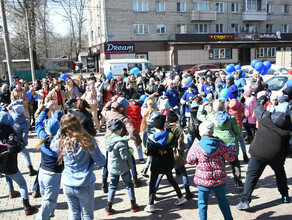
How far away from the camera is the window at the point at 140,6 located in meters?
34.3

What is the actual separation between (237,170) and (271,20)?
41950mm

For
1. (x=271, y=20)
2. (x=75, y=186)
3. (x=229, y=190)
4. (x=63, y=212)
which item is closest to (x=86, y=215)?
(x=75, y=186)

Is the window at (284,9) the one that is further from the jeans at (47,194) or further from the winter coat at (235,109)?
the jeans at (47,194)

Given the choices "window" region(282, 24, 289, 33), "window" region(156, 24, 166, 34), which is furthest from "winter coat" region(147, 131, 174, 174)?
"window" region(282, 24, 289, 33)

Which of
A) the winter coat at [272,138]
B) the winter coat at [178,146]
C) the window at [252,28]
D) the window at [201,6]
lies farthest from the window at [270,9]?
the winter coat at [178,146]

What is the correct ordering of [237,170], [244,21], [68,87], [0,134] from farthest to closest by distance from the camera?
[244,21] → [68,87] → [237,170] → [0,134]

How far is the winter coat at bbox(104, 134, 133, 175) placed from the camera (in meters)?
4.16

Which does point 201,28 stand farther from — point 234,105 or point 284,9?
point 234,105

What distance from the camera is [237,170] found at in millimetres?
5195

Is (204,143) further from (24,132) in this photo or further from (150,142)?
(24,132)

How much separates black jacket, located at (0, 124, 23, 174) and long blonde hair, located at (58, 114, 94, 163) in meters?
1.38

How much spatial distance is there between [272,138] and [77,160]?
116 inches

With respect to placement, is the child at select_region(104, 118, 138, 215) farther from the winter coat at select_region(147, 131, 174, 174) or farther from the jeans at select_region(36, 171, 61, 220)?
the jeans at select_region(36, 171, 61, 220)

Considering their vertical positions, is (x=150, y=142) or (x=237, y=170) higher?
(x=150, y=142)
